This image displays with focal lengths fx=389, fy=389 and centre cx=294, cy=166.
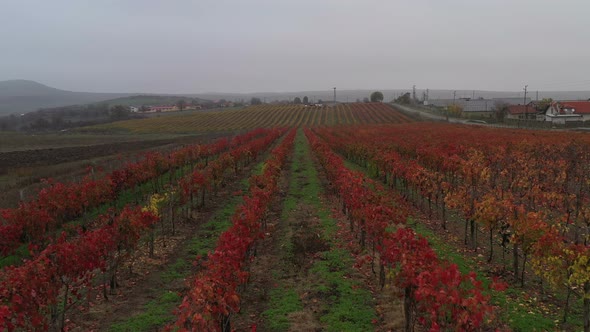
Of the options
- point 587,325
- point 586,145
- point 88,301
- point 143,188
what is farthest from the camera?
point 586,145

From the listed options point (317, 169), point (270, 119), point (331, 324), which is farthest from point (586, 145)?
point (270, 119)

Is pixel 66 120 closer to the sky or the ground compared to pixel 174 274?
closer to the sky

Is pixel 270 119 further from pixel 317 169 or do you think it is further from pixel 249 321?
pixel 249 321

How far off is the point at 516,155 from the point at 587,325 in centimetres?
1808

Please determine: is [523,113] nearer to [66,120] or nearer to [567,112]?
[567,112]

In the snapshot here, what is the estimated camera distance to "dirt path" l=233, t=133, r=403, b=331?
8.60 meters

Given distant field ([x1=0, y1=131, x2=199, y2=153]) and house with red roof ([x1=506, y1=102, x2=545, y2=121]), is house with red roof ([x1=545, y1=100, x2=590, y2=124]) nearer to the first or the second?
house with red roof ([x1=506, y1=102, x2=545, y2=121])

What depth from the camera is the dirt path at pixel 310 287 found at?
8602 millimetres

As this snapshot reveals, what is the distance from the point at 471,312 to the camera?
5.31 m

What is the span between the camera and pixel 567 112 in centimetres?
7556

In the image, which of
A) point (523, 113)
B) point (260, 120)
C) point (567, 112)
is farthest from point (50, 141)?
point (567, 112)

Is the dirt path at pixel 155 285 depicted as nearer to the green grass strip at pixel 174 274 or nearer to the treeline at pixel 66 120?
the green grass strip at pixel 174 274

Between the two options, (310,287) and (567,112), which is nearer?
(310,287)

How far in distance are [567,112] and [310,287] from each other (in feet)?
278
